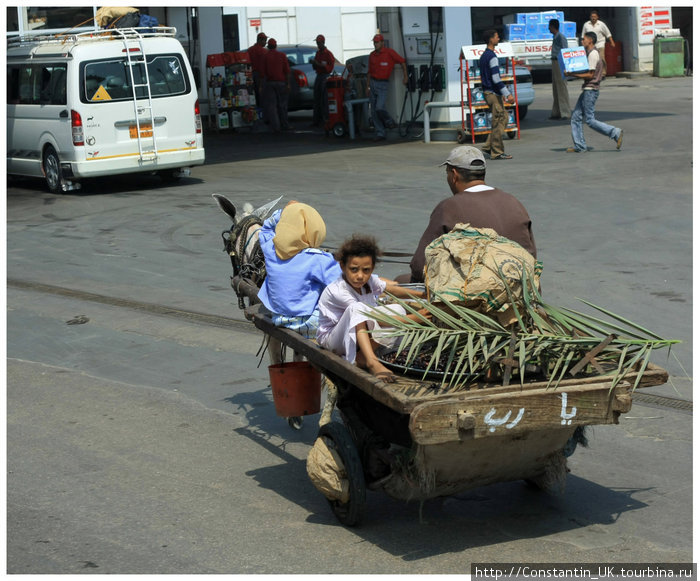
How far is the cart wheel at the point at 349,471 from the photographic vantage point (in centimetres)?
527

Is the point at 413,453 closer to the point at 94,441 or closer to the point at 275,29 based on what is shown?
the point at 94,441

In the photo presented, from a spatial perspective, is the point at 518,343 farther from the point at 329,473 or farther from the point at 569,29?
the point at 569,29

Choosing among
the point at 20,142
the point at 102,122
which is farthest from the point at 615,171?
the point at 20,142

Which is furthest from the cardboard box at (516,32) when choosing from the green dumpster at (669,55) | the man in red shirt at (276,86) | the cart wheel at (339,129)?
the cart wheel at (339,129)

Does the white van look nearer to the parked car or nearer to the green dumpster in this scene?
the parked car

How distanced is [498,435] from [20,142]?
51.6 feet

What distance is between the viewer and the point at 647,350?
5023 millimetres

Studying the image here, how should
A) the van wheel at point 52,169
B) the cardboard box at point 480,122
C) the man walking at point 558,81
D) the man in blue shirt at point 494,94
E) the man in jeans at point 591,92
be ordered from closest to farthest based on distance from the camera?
the van wheel at point 52,169 < the man in jeans at point 591,92 < the man in blue shirt at point 494,94 < the cardboard box at point 480,122 < the man walking at point 558,81

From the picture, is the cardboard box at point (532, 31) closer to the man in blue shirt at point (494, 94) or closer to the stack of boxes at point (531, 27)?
the stack of boxes at point (531, 27)

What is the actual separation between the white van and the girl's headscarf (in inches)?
462

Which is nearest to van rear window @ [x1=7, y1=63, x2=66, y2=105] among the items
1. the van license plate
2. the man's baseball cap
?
the van license plate

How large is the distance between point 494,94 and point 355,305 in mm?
15230

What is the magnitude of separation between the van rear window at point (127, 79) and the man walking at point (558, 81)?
9.48m

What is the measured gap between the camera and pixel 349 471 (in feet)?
17.3
